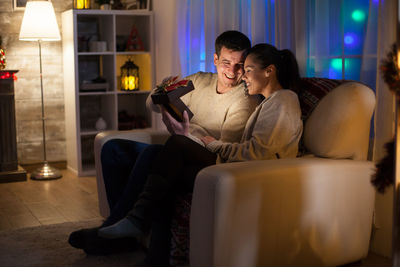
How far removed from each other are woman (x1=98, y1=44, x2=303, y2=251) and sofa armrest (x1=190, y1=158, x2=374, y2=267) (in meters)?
0.13

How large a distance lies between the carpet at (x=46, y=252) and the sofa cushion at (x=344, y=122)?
105cm

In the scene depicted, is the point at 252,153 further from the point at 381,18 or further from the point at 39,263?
the point at 39,263

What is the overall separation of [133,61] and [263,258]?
3.29 meters

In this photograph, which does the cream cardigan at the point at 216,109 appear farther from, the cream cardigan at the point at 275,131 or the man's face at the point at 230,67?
the cream cardigan at the point at 275,131

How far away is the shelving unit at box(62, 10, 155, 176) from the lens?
15.6ft

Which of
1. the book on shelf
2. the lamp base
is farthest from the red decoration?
the book on shelf

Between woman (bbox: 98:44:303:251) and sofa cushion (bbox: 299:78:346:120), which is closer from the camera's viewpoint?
woman (bbox: 98:44:303:251)

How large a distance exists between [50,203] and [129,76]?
157 cm

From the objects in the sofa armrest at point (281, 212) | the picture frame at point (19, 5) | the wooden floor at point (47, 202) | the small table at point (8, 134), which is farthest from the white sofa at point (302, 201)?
the picture frame at point (19, 5)

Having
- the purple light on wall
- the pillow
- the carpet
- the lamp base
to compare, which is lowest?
the carpet

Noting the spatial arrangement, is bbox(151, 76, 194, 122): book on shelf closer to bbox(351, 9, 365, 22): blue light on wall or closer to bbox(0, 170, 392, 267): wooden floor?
bbox(351, 9, 365, 22): blue light on wall

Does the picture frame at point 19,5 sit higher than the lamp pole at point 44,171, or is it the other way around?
the picture frame at point 19,5

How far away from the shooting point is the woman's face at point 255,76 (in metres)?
2.59

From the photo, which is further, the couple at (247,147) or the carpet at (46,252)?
the carpet at (46,252)
